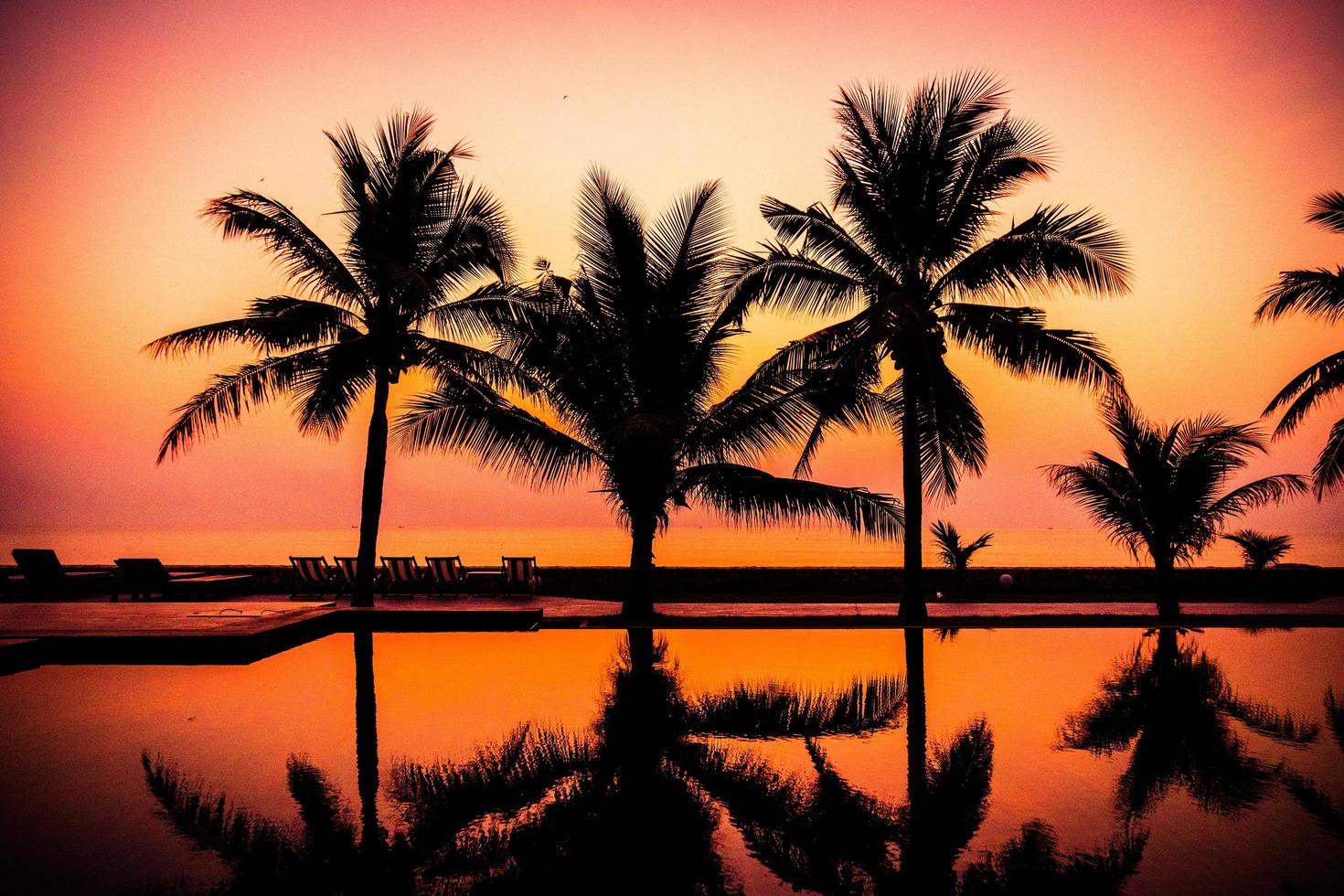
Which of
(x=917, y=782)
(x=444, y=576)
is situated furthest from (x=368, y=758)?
(x=444, y=576)

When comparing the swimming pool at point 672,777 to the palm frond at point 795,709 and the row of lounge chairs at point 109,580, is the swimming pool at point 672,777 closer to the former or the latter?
the palm frond at point 795,709

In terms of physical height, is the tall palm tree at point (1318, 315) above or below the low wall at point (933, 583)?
above

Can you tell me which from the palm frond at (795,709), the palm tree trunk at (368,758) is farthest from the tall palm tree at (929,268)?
the palm tree trunk at (368,758)

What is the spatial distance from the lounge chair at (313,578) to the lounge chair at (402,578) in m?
0.92

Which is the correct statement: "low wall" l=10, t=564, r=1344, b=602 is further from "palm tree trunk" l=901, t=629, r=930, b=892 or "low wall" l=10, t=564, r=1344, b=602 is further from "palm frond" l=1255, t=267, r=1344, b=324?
"palm tree trunk" l=901, t=629, r=930, b=892

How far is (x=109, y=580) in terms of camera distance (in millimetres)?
15227

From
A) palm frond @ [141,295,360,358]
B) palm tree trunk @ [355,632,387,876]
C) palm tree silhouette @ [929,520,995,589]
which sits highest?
palm frond @ [141,295,360,358]

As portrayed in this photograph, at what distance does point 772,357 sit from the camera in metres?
12.6

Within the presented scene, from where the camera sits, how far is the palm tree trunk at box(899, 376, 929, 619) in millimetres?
12023

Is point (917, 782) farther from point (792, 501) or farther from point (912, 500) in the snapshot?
point (912, 500)

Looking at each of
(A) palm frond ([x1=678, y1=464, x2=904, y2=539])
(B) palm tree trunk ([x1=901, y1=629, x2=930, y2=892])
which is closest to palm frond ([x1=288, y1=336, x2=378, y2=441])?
(A) palm frond ([x1=678, y1=464, x2=904, y2=539])

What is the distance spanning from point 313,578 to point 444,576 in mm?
2560

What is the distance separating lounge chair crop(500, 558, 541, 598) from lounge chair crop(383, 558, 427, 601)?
1.60m

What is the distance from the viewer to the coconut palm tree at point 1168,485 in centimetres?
1252
